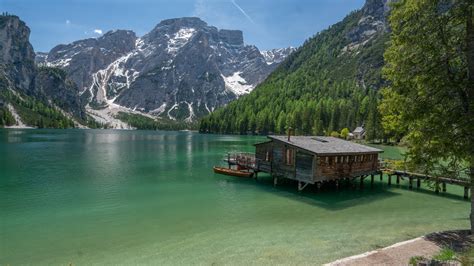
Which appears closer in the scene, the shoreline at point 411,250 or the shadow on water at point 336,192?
the shoreline at point 411,250

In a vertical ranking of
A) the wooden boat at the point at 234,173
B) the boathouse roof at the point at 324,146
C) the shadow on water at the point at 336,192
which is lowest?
the shadow on water at the point at 336,192

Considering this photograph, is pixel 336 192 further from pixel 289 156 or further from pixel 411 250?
pixel 411 250

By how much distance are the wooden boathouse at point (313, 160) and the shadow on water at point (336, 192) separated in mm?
1373

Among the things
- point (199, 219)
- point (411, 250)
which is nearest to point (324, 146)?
point (199, 219)

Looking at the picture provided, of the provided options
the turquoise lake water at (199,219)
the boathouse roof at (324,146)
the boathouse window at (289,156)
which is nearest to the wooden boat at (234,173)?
the turquoise lake water at (199,219)

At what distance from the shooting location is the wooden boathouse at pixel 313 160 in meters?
36.8

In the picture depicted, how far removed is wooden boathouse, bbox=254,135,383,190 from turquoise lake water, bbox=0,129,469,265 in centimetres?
197

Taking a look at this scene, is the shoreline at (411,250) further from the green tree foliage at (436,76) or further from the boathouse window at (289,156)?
the boathouse window at (289,156)

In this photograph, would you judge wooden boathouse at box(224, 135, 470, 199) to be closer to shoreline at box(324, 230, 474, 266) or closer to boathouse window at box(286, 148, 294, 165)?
boathouse window at box(286, 148, 294, 165)

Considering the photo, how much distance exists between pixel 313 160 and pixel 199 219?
15788 mm

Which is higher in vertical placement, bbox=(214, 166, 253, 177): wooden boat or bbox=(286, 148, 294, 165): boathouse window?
bbox=(286, 148, 294, 165): boathouse window

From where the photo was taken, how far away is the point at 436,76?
16078 mm

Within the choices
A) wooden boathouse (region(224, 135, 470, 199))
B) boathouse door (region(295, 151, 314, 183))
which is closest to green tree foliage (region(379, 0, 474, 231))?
wooden boathouse (region(224, 135, 470, 199))

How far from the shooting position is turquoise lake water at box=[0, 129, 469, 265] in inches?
745
